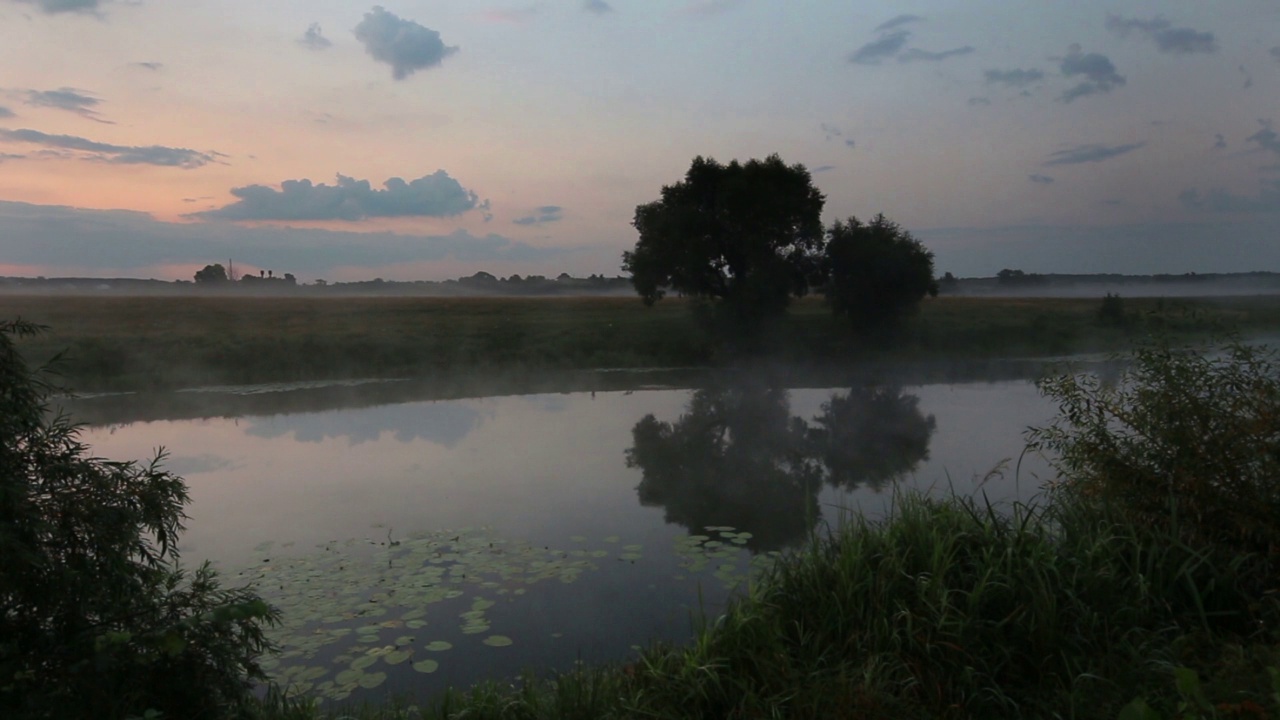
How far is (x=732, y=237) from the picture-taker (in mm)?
26859

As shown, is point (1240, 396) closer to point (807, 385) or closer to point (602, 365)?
point (807, 385)

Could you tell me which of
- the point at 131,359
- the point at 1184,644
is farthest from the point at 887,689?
the point at 131,359

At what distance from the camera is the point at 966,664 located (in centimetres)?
383

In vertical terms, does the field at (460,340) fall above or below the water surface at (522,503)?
above

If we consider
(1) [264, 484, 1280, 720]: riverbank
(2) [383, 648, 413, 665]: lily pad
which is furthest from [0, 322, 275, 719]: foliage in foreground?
(2) [383, 648, 413, 665]: lily pad

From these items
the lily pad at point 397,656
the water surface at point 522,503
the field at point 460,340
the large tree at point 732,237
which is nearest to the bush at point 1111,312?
the field at point 460,340

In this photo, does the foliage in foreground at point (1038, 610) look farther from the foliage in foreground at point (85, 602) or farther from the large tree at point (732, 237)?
the large tree at point (732, 237)

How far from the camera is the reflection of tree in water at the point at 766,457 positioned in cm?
844

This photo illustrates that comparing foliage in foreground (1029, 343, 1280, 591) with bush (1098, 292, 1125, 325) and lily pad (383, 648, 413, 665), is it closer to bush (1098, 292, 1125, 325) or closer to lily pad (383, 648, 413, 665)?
lily pad (383, 648, 413, 665)

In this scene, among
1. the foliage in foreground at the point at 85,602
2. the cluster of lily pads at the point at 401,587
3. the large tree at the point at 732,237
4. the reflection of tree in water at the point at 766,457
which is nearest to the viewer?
the foliage in foreground at the point at 85,602

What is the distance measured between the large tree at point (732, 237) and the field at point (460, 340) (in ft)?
4.73

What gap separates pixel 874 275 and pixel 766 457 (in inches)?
695

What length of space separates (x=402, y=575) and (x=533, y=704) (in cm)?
309

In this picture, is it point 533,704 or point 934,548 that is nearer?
point 533,704
